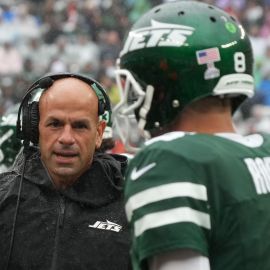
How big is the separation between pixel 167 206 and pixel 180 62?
0.40 meters

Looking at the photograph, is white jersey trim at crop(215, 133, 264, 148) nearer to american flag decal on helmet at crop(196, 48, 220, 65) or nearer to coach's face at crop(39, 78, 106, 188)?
american flag decal on helmet at crop(196, 48, 220, 65)

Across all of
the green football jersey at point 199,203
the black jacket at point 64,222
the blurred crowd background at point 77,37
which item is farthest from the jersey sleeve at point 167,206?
the blurred crowd background at point 77,37

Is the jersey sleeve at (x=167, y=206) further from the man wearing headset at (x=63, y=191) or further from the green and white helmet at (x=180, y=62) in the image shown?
the man wearing headset at (x=63, y=191)

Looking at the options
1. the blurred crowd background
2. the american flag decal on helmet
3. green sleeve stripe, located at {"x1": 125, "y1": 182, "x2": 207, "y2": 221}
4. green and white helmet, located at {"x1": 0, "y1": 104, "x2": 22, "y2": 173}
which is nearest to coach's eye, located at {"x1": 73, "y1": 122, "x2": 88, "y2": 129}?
the american flag decal on helmet

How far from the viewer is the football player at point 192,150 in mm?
1688

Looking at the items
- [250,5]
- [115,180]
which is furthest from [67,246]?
[250,5]

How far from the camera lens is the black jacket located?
2461mm

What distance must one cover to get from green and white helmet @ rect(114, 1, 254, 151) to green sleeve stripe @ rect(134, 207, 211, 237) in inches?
12.5

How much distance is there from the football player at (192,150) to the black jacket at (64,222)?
0.59 metres

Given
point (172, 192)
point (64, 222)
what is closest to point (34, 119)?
point (64, 222)

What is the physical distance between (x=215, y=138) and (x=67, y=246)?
854 millimetres

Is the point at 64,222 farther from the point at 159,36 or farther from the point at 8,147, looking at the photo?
the point at 8,147

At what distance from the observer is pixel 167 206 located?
1.69 m

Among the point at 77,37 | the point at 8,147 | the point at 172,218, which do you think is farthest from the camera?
the point at 77,37
